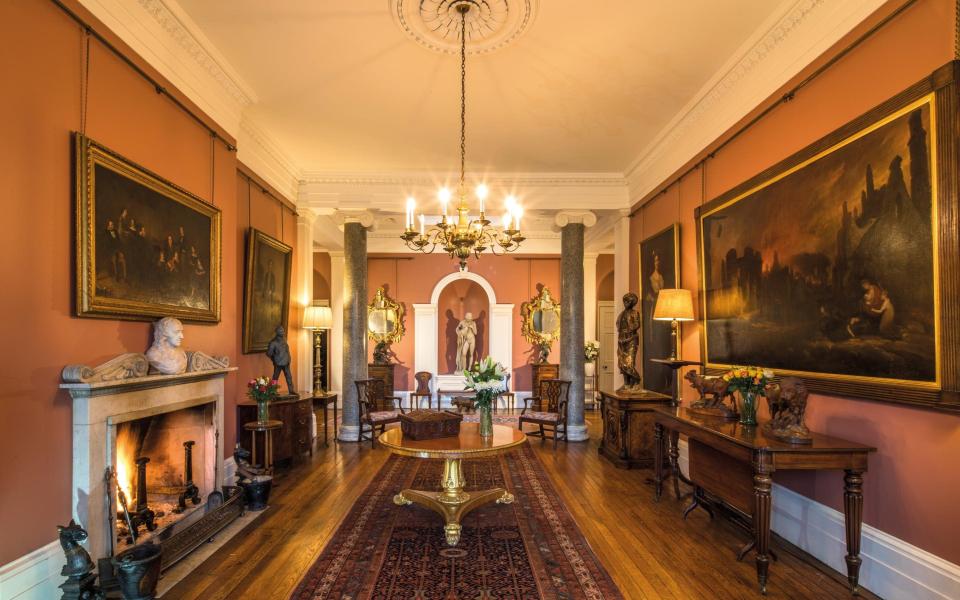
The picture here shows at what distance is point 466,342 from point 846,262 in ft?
30.2

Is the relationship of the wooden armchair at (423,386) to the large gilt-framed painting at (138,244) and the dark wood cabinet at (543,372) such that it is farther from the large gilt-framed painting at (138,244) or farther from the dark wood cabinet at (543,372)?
the large gilt-framed painting at (138,244)

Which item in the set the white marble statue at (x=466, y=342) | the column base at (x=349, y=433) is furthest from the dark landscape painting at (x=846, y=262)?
the white marble statue at (x=466, y=342)

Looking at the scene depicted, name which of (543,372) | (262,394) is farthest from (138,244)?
(543,372)

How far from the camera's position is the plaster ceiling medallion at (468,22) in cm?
387

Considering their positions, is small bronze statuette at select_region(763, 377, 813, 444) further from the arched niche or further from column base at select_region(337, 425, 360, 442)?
the arched niche

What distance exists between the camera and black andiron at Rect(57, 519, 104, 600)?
2.73 metres

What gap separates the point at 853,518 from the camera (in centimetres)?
311

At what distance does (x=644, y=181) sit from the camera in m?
7.31

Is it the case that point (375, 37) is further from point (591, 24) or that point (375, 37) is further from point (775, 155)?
point (775, 155)

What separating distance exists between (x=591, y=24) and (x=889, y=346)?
10.2 ft

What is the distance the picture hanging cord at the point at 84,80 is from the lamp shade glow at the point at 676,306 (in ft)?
16.4

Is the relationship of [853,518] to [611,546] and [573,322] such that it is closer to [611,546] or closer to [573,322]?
[611,546]

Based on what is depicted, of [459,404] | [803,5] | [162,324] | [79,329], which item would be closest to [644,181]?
[803,5]

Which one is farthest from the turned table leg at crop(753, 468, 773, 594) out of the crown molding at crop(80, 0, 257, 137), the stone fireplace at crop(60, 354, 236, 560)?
the crown molding at crop(80, 0, 257, 137)
